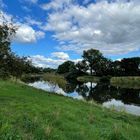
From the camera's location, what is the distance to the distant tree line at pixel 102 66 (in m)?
128

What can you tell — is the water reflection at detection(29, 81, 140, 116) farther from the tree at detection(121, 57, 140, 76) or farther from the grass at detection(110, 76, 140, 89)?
the tree at detection(121, 57, 140, 76)

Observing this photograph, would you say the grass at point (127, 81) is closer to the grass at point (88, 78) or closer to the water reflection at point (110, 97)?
the grass at point (88, 78)

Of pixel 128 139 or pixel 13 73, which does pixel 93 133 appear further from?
pixel 13 73

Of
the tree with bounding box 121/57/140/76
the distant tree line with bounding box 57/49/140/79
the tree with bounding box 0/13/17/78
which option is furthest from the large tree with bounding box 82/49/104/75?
the tree with bounding box 0/13/17/78

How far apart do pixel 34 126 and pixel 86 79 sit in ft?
397

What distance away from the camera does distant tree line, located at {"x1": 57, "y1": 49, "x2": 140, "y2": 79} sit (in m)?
128

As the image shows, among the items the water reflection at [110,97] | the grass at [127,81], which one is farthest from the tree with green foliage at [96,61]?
the water reflection at [110,97]

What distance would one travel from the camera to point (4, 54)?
69.2ft

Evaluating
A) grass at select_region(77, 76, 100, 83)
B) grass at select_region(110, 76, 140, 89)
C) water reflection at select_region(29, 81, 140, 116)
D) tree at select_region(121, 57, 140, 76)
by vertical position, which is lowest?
water reflection at select_region(29, 81, 140, 116)

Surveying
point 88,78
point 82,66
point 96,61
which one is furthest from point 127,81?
point 82,66

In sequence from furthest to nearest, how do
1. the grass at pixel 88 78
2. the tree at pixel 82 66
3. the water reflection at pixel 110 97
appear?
the tree at pixel 82 66
the grass at pixel 88 78
the water reflection at pixel 110 97

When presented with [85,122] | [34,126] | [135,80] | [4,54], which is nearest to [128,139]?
[85,122]

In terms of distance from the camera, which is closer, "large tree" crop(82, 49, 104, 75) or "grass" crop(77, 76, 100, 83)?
"grass" crop(77, 76, 100, 83)

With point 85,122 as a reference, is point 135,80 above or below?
above
